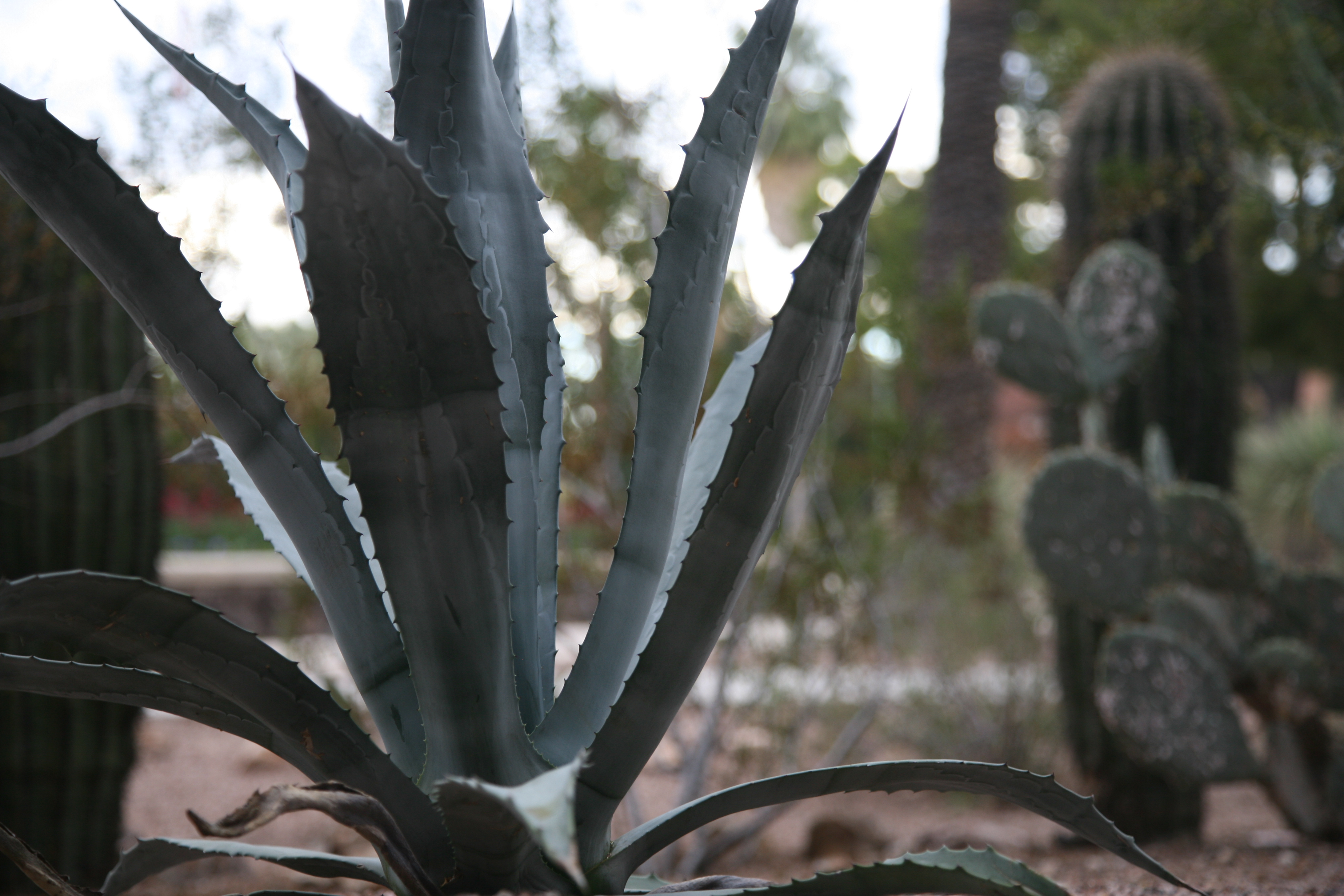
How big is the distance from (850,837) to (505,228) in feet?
9.53

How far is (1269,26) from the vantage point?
3775 millimetres

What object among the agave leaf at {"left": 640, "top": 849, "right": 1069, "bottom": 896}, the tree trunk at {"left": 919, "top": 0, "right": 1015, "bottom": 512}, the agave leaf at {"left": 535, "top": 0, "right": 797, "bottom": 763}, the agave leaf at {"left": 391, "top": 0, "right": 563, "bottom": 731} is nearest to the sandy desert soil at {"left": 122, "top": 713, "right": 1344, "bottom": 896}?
the agave leaf at {"left": 640, "top": 849, "right": 1069, "bottom": 896}

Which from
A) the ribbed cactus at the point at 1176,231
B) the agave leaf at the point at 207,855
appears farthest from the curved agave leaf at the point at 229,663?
the ribbed cactus at the point at 1176,231

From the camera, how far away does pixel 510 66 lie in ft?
5.02

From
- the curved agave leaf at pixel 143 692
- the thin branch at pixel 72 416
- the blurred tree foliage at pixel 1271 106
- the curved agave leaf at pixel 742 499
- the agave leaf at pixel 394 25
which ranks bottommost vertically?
the curved agave leaf at pixel 143 692

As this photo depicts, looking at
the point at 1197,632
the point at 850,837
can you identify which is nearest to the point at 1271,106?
the point at 1197,632

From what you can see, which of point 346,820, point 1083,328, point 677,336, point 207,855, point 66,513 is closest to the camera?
point 346,820

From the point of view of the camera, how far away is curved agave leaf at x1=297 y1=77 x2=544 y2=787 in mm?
841

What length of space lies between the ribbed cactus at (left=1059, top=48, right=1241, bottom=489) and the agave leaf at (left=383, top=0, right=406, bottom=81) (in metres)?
3.16

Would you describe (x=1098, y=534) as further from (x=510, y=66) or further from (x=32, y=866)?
(x=32, y=866)

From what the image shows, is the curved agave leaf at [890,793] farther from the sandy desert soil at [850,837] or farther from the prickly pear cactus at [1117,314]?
the prickly pear cactus at [1117,314]

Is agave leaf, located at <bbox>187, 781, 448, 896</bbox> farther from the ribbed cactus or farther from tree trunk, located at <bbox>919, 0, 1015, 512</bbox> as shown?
tree trunk, located at <bbox>919, 0, 1015, 512</bbox>

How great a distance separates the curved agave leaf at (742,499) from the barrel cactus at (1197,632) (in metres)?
2.23

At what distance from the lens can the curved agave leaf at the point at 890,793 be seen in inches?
40.9
